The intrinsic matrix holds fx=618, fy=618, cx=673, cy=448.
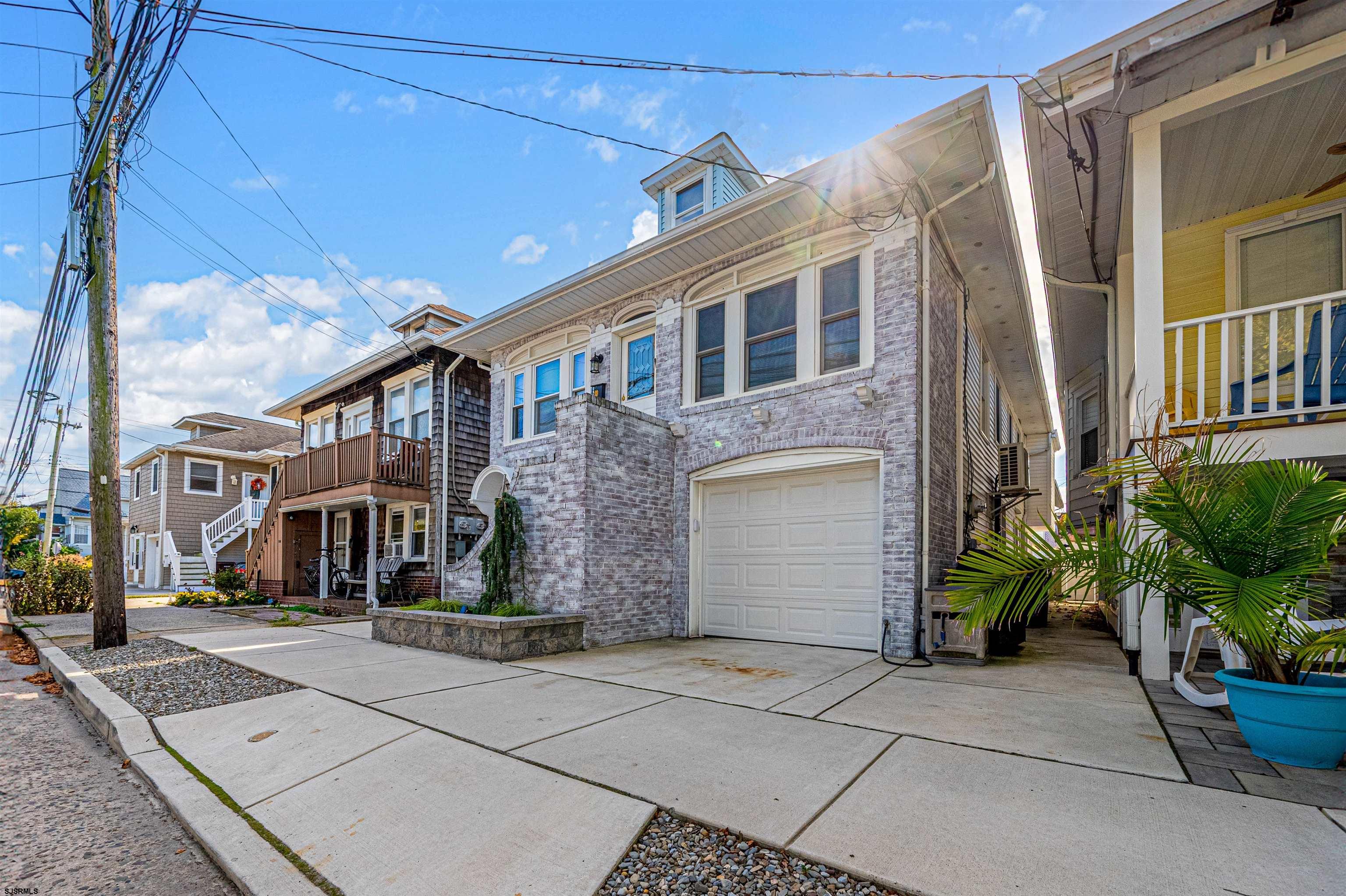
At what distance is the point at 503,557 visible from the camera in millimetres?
7574

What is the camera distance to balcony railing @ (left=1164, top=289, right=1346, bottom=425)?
456 cm

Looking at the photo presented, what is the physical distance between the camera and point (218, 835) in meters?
2.82

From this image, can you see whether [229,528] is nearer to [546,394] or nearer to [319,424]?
[319,424]

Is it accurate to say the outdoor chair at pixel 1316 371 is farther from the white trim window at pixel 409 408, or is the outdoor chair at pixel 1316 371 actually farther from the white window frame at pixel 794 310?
the white trim window at pixel 409 408

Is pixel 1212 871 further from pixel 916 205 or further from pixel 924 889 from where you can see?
→ pixel 916 205

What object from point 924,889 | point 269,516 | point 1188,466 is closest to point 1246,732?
point 1188,466

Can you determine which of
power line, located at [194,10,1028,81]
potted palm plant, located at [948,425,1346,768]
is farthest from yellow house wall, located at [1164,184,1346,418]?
power line, located at [194,10,1028,81]

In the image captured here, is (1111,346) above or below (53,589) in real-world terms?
above

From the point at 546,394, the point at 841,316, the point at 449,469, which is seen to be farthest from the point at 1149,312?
the point at 449,469

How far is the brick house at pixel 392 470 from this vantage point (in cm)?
1209

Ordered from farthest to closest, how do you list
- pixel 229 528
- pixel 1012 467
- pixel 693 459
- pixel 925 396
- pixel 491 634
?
pixel 229 528 → pixel 1012 467 → pixel 693 459 → pixel 925 396 → pixel 491 634

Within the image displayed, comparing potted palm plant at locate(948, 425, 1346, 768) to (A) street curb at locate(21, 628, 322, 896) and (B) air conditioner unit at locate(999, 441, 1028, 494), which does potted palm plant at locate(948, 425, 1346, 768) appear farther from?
(B) air conditioner unit at locate(999, 441, 1028, 494)

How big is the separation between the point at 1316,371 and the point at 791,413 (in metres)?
4.56

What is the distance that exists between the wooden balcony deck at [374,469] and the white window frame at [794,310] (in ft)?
21.1
